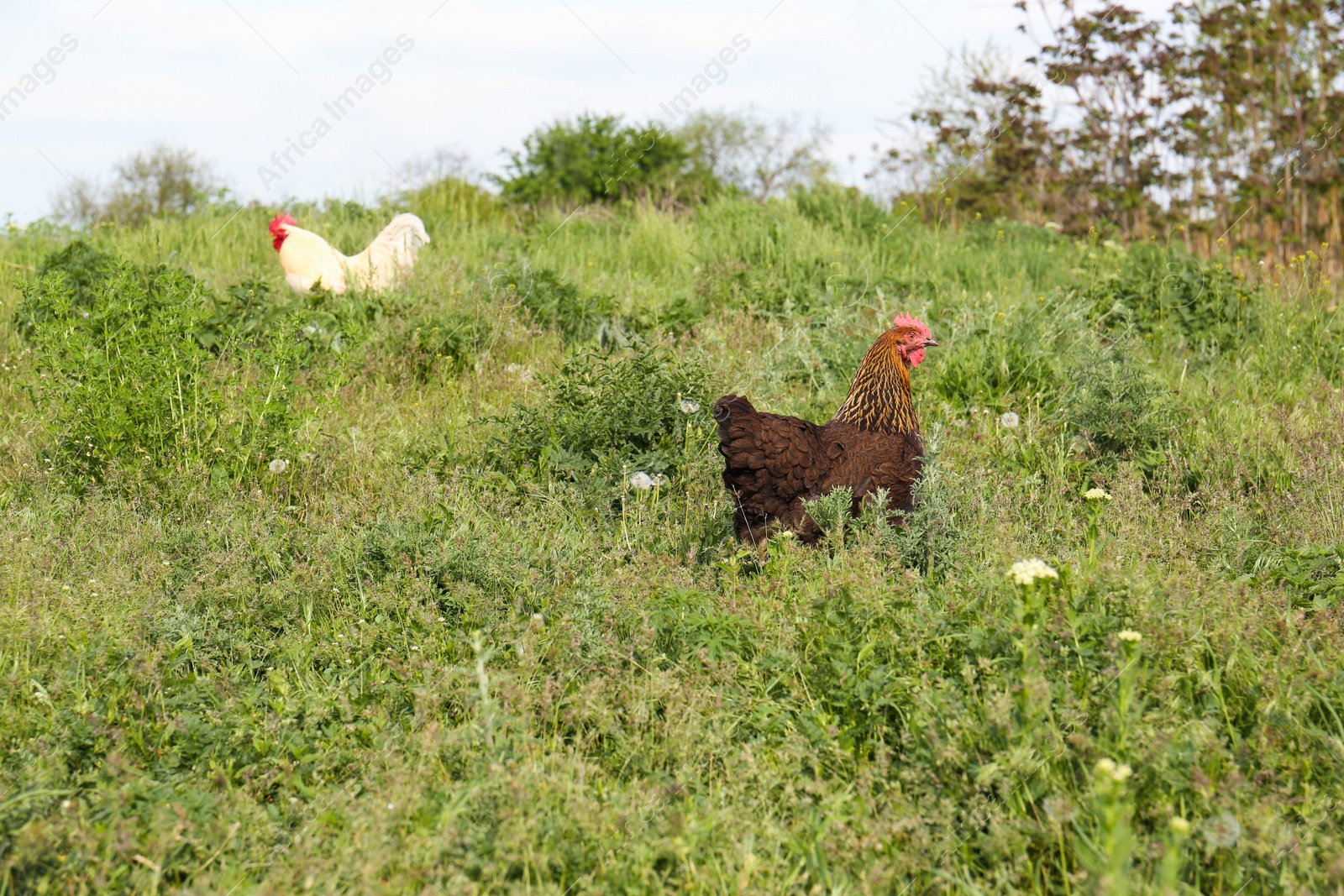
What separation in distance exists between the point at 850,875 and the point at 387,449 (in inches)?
129

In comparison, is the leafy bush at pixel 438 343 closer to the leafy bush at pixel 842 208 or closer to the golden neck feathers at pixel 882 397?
the golden neck feathers at pixel 882 397

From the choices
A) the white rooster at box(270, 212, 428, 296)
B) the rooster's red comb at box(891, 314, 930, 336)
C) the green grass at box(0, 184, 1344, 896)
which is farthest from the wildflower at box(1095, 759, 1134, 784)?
the white rooster at box(270, 212, 428, 296)

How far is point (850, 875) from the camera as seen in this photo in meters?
1.97

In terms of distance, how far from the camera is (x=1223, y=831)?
1.81 m

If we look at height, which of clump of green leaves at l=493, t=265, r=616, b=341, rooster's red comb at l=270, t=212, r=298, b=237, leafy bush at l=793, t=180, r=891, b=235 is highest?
leafy bush at l=793, t=180, r=891, b=235

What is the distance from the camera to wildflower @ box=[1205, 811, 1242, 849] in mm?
1786

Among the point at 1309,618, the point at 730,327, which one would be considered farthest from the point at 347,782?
the point at 730,327

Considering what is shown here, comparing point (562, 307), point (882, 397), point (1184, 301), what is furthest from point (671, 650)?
point (1184, 301)

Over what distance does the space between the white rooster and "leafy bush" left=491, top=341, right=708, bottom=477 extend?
9.90ft

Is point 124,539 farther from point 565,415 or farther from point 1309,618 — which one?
point 1309,618

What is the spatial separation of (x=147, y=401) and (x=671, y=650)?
2632 millimetres

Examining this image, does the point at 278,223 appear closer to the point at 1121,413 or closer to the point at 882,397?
the point at 882,397

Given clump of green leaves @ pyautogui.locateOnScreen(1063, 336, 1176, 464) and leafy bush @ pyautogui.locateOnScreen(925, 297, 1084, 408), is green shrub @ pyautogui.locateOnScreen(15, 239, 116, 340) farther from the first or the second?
clump of green leaves @ pyautogui.locateOnScreen(1063, 336, 1176, 464)

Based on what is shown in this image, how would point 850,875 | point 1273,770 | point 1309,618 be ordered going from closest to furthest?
point 850,875 → point 1273,770 → point 1309,618
